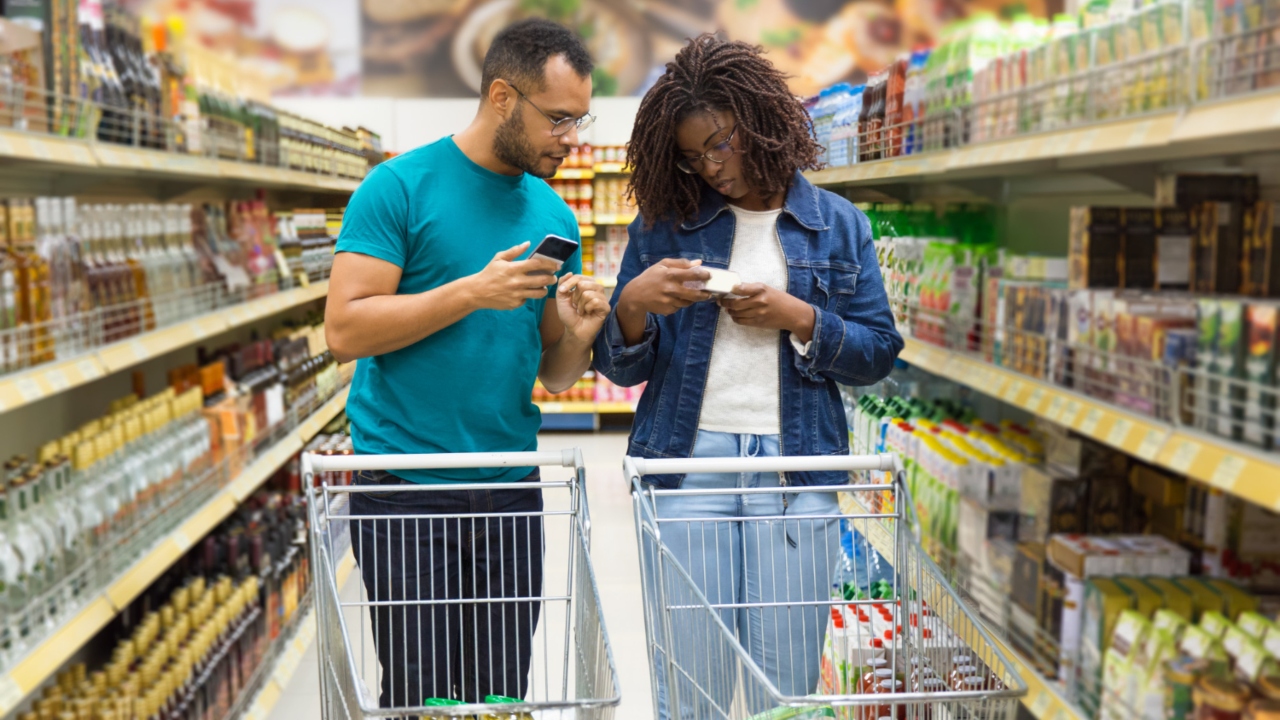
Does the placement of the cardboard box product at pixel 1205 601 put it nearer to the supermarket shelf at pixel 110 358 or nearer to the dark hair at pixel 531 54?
the dark hair at pixel 531 54

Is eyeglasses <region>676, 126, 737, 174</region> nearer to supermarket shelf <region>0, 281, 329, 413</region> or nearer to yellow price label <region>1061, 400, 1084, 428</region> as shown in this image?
yellow price label <region>1061, 400, 1084, 428</region>

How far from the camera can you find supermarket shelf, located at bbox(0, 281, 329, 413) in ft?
6.77

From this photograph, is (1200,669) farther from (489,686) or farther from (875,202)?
(875,202)

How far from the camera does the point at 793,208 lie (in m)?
1.91

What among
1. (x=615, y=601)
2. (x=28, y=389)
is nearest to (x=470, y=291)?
(x=28, y=389)

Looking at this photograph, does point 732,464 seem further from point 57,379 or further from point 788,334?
point 57,379

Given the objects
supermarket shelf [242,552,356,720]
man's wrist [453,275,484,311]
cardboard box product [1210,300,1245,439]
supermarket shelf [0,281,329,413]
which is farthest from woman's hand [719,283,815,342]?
supermarket shelf [242,552,356,720]

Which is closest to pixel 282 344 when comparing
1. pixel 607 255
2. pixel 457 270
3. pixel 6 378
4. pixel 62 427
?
pixel 62 427

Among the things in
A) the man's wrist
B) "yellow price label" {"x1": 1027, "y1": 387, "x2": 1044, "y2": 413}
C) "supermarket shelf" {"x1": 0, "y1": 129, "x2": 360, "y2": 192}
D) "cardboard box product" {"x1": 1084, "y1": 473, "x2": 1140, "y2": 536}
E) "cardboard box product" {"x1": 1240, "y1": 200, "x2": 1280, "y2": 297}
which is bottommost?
"cardboard box product" {"x1": 1084, "y1": 473, "x2": 1140, "y2": 536}

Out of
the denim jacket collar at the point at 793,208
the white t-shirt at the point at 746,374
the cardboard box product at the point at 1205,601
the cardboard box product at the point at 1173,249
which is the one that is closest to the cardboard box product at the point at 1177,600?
the cardboard box product at the point at 1205,601

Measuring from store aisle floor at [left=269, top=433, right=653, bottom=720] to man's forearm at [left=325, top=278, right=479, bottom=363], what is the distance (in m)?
0.55

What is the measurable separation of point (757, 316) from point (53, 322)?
1.47 meters

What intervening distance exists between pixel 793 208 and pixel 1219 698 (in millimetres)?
968

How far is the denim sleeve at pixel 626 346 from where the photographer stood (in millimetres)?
1902
